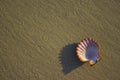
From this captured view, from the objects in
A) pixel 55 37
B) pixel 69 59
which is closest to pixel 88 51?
pixel 69 59

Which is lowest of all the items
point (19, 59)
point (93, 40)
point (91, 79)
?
point (91, 79)

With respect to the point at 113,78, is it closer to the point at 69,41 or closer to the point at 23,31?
the point at 69,41

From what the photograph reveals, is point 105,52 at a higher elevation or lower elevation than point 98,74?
higher

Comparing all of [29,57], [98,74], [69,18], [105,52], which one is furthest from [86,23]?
[29,57]

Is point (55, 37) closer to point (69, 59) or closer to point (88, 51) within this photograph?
point (69, 59)
